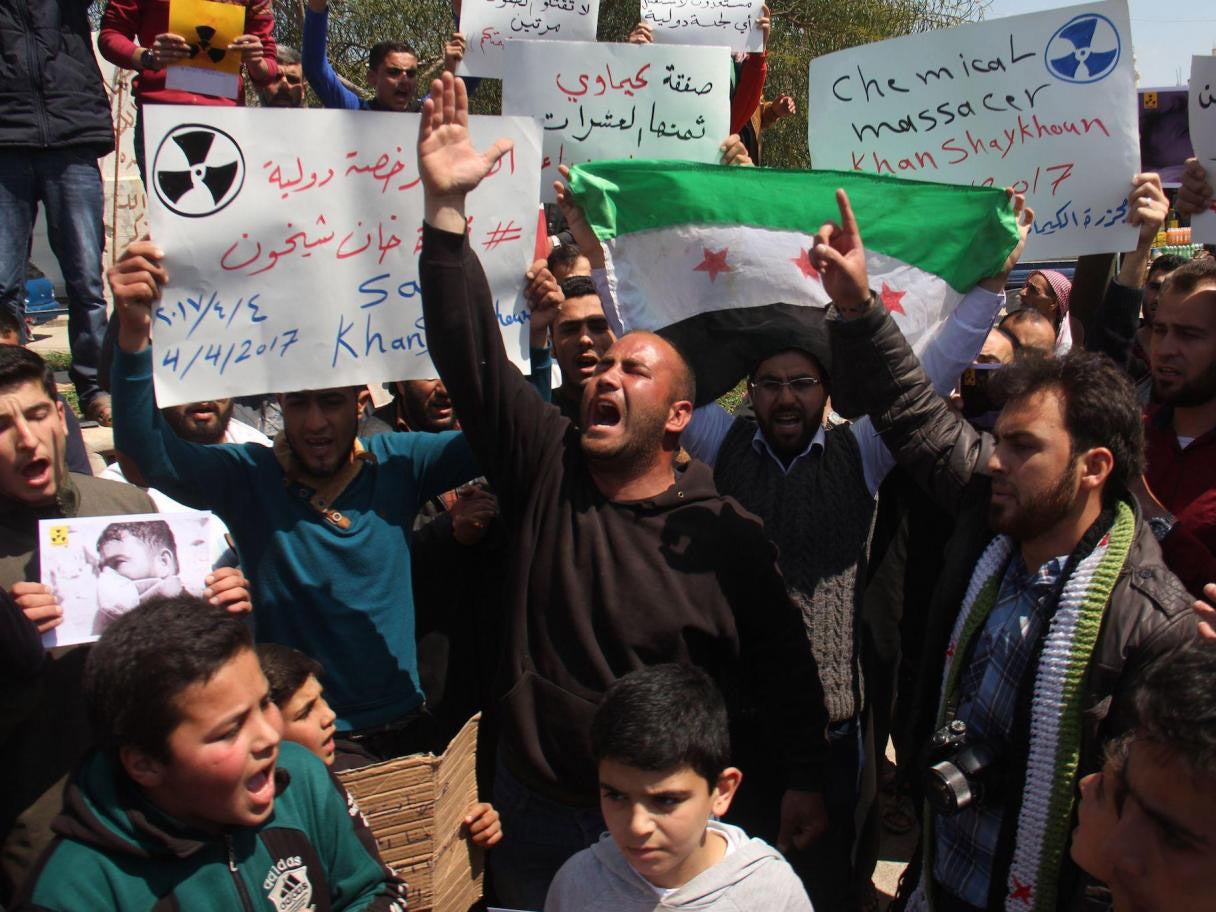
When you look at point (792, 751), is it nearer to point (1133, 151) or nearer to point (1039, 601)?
point (1039, 601)

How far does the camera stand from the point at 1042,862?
7.46ft

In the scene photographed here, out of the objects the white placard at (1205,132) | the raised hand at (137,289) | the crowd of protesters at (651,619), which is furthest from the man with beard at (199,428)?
the white placard at (1205,132)

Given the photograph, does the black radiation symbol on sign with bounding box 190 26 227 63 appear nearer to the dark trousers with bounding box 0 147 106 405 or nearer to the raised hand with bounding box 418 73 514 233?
the dark trousers with bounding box 0 147 106 405

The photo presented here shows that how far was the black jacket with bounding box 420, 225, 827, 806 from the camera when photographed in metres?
2.65

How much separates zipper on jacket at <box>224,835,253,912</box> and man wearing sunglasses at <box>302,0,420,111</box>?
4.48 meters

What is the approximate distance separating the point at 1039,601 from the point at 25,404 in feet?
7.43

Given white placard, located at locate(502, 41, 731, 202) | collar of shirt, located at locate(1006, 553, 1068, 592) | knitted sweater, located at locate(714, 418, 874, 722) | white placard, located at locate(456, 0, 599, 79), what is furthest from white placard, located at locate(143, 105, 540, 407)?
white placard, located at locate(456, 0, 599, 79)

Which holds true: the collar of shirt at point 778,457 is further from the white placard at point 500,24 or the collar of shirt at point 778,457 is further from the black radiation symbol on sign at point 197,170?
the white placard at point 500,24

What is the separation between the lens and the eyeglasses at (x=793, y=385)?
3354mm

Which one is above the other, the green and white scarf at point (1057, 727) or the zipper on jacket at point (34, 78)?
the zipper on jacket at point (34, 78)

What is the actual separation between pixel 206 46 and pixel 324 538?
249 centimetres

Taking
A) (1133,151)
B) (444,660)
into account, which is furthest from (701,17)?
(444,660)

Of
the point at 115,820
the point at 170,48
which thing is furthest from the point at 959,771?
the point at 170,48

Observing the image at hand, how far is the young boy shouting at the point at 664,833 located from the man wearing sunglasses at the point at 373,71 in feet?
14.1
